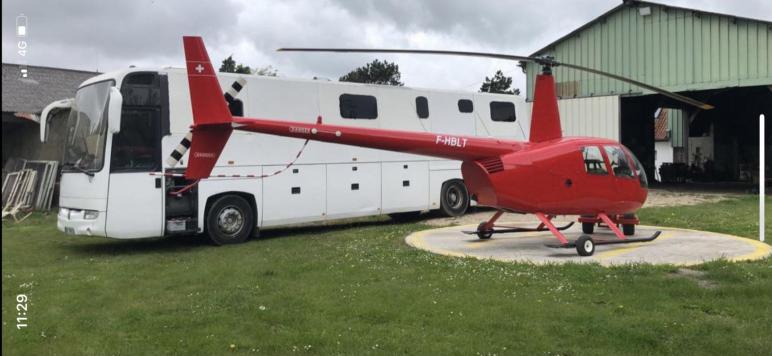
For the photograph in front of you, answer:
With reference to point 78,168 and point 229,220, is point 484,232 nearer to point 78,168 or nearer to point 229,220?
point 229,220

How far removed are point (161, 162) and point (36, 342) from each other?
234 inches

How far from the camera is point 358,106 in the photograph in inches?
551

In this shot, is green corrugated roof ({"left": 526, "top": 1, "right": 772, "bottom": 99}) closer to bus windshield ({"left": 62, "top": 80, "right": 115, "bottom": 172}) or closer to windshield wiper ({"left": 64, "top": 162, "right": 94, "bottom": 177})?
bus windshield ({"left": 62, "top": 80, "right": 115, "bottom": 172})

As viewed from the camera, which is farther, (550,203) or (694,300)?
(550,203)

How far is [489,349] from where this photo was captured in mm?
5043

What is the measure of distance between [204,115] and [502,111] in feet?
34.3

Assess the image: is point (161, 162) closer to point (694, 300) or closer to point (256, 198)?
point (256, 198)

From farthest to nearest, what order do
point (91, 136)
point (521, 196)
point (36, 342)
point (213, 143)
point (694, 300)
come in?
point (91, 136) < point (521, 196) < point (213, 143) < point (694, 300) < point (36, 342)

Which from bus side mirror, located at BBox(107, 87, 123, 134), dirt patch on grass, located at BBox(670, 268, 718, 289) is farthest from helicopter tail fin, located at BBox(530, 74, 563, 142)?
bus side mirror, located at BBox(107, 87, 123, 134)

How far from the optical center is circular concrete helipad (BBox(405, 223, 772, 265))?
28.8 ft

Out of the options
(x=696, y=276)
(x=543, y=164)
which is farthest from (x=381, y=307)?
(x=543, y=164)

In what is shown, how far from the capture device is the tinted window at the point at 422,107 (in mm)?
15102

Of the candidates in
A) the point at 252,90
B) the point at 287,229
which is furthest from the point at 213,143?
the point at 287,229

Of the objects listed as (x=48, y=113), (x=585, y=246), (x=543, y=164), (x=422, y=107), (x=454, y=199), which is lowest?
(x=585, y=246)
